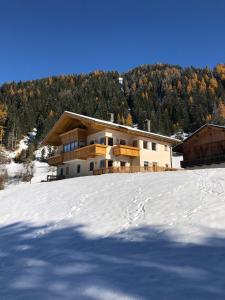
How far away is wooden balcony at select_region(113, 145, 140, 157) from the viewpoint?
37794 millimetres

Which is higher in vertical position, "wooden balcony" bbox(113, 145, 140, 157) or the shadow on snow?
"wooden balcony" bbox(113, 145, 140, 157)

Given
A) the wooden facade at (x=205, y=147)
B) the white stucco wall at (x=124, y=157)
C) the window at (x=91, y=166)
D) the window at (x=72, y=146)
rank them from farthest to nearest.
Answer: the window at (x=72, y=146)
the wooden facade at (x=205, y=147)
the window at (x=91, y=166)
the white stucco wall at (x=124, y=157)

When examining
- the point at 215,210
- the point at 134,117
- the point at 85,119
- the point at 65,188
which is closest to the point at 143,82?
the point at 134,117

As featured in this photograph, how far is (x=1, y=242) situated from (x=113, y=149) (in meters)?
24.6

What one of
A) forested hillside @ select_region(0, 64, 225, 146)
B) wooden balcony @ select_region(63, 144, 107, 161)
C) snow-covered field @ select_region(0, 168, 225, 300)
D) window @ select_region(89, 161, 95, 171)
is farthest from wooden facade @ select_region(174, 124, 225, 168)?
forested hillside @ select_region(0, 64, 225, 146)

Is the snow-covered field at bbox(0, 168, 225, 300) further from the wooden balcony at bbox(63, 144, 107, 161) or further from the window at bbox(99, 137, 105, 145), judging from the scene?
the window at bbox(99, 137, 105, 145)

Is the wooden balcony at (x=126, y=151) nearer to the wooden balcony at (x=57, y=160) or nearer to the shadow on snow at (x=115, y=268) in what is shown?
the wooden balcony at (x=57, y=160)

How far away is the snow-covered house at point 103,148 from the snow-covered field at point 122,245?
54.5ft

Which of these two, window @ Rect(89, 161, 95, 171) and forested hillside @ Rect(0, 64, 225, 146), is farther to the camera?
forested hillside @ Rect(0, 64, 225, 146)

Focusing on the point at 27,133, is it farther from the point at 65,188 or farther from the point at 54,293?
the point at 54,293

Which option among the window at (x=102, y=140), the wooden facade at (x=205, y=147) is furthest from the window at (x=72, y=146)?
the wooden facade at (x=205, y=147)

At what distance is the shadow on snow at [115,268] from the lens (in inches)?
311

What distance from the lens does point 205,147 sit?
42.8m

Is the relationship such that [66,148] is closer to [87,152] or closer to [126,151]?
[87,152]
